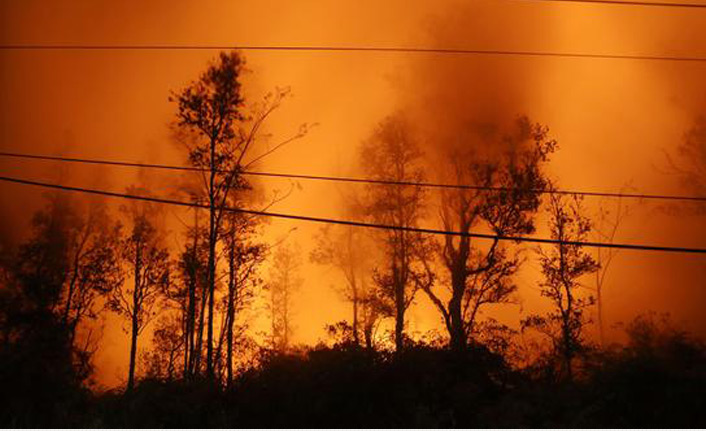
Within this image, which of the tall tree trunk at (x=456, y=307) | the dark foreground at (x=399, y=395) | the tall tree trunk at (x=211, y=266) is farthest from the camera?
the tall tree trunk at (x=456, y=307)

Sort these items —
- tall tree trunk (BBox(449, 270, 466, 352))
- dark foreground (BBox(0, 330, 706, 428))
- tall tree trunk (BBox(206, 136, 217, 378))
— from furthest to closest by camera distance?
1. tall tree trunk (BBox(449, 270, 466, 352))
2. tall tree trunk (BBox(206, 136, 217, 378))
3. dark foreground (BBox(0, 330, 706, 428))

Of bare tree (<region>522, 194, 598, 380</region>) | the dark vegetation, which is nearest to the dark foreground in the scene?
the dark vegetation

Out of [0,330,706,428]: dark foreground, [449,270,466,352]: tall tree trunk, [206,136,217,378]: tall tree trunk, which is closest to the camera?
[0,330,706,428]: dark foreground

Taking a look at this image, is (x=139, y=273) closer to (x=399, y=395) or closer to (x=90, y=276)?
(x=90, y=276)

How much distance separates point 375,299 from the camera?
30.8 metres

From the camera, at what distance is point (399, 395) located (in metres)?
15.4

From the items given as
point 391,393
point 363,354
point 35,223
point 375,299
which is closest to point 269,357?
point 363,354

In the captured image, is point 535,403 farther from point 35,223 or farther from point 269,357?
point 35,223

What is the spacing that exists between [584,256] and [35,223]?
34.4m

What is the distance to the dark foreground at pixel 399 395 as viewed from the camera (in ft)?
42.8

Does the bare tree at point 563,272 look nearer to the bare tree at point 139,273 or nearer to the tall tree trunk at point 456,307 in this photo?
the tall tree trunk at point 456,307

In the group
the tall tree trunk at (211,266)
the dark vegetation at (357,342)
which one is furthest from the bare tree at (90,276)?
the tall tree trunk at (211,266)

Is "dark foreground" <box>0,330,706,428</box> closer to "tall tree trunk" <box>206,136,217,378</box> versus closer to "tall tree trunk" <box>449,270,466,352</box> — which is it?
"tall tree trunk" <box>206,136,217,378</box>

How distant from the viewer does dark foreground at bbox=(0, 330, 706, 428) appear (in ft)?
42.8
